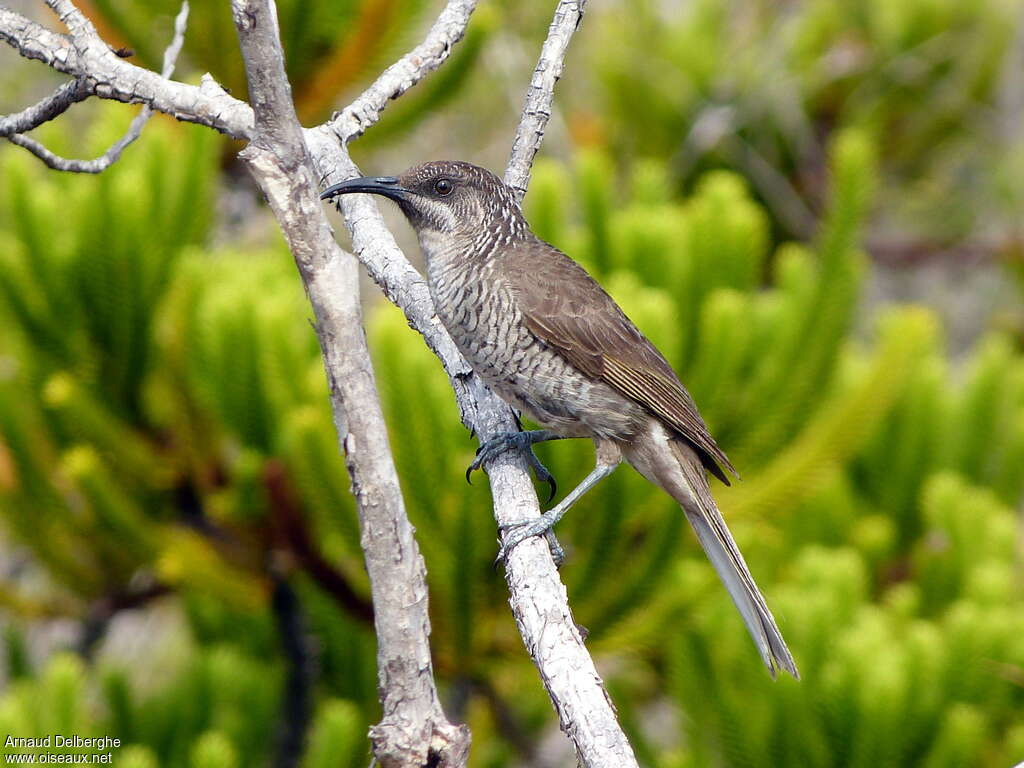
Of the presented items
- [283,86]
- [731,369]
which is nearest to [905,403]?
[731,369]

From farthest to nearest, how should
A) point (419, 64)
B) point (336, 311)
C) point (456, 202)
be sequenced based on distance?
1. point (456, 202)
2. point (419, 64)
3. point (336, 311)

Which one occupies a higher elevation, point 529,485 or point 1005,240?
point 1005,240

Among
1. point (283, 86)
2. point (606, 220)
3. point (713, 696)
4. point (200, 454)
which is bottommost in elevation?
point (713, 696)

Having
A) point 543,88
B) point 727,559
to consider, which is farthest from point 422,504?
point 543,88

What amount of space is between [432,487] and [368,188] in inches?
52.6

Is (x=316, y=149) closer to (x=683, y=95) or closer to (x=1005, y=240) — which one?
(x=683, y=95)

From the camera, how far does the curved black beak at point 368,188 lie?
329 centimetres

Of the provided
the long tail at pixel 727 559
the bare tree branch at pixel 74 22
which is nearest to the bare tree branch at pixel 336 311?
the bare tree branch at pixel 74 22

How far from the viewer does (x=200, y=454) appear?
201 inches

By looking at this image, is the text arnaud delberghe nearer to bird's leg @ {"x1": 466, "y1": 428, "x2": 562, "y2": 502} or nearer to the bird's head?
bird's leg @ {"x1": 466, "y1": 428, "x2": 562, "y2": 502}

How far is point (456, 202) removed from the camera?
3852 millimetres

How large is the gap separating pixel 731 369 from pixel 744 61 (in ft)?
15.1

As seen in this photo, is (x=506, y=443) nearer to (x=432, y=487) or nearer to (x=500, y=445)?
(x=500, y=445)

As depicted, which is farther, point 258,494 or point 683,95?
point 683,95
